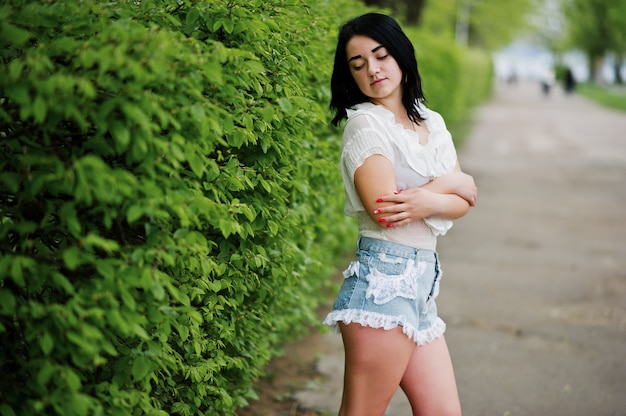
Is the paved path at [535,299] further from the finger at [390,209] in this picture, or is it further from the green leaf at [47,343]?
the green leaf at [47,343]

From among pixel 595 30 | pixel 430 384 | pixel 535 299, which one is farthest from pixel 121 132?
pixel 595 30

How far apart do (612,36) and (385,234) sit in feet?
179

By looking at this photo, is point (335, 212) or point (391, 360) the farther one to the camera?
point (335, 212)

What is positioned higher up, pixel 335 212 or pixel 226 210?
pixel 226 210

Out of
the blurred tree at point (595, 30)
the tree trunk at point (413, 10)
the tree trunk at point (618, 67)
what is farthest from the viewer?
the tree trunk at point (618, 67)

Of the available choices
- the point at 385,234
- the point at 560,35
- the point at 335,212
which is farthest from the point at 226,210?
the point at 560,35

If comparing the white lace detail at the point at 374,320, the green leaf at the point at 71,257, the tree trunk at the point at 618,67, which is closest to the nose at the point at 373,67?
the white lace detail at the point at 374,320

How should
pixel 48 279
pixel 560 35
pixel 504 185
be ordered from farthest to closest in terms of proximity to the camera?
pixel 560 35 → pixel 504 185 → pixel 48 279

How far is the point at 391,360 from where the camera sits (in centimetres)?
267

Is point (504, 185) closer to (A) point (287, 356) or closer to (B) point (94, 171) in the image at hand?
(A) point (287, 356)

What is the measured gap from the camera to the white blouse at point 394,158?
105 inches

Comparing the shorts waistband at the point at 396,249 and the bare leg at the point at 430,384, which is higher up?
the shorts waistband at the point at 396,249

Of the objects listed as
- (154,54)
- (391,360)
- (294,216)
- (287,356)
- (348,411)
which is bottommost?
(287,356)

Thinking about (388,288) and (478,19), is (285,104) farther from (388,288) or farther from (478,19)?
(478,19)
